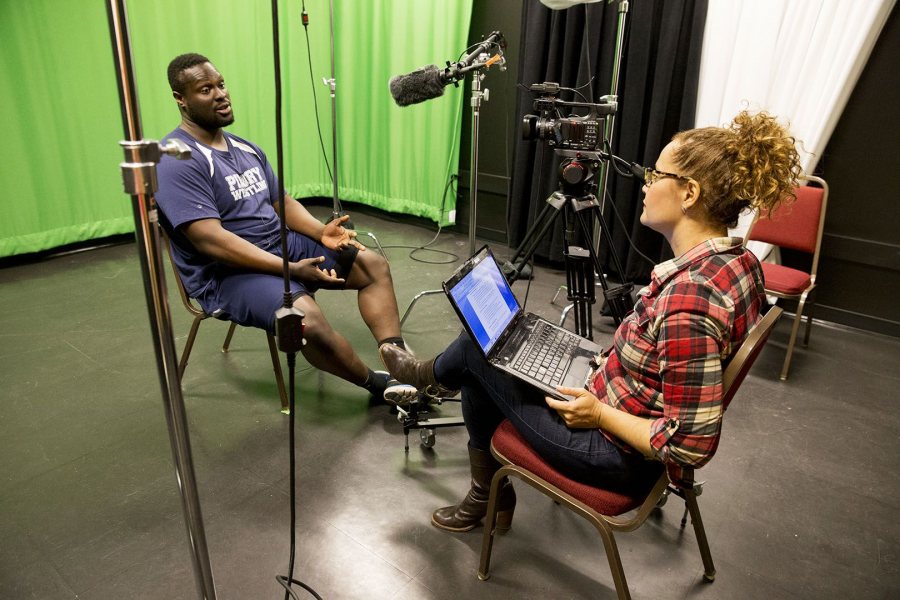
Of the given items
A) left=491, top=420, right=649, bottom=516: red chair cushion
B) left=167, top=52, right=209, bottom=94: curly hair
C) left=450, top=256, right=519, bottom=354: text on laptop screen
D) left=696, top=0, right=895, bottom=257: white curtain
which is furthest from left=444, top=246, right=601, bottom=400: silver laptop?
left=696, top=0, right=895, bottom=257: white curtain

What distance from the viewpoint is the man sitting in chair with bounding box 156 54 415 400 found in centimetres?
198

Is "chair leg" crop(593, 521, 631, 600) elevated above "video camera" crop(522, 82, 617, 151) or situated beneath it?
situated beneath

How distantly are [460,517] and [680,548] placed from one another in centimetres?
60

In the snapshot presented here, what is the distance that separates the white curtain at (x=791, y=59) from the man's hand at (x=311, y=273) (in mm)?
Result: 2160

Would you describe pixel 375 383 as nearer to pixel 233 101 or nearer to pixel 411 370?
pixel 411 370

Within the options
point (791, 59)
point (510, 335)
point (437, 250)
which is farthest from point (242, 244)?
point (791, 59)

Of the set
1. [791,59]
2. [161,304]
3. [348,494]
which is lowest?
[348,494]

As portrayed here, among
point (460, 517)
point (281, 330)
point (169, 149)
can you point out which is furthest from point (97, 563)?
point (169, 149)

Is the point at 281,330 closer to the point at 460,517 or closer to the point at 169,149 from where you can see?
the point at 169,149

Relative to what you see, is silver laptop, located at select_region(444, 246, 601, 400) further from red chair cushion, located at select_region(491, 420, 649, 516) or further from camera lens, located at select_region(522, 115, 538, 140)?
camera lens, located at select_region(522, 115, 538, 140)

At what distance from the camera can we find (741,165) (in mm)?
1083

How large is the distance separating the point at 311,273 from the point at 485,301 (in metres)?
0.85

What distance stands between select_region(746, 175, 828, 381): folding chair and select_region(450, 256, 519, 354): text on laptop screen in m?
1.54

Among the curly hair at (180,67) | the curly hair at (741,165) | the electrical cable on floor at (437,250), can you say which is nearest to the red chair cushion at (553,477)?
the curly hair at (741,165)
